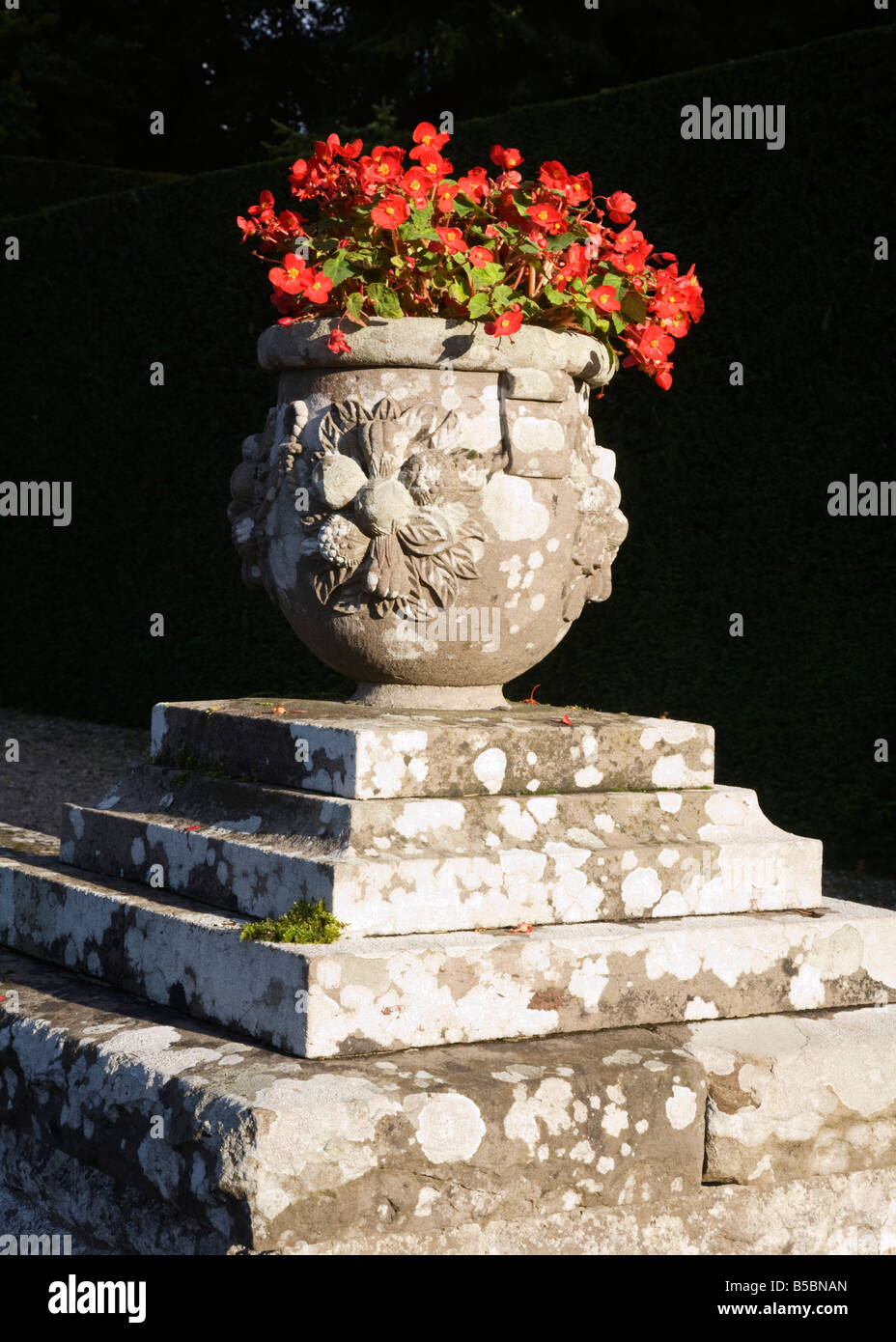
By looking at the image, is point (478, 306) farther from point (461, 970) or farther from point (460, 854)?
point (461, 970)

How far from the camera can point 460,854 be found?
302 centimetres

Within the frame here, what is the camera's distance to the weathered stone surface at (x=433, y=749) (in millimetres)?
3104

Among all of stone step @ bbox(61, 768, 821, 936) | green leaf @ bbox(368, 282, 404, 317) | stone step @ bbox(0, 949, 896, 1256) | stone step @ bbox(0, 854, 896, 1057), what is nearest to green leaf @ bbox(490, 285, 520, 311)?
green leaf @ bbox(368, 282, 404, 317)

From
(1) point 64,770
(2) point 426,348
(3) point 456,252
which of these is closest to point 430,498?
(2) point 426,348

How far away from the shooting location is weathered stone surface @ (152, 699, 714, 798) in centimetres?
310

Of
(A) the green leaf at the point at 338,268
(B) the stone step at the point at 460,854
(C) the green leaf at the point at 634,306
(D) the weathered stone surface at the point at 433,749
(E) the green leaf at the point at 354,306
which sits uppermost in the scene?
(A) the green leaf at the point at 338,268

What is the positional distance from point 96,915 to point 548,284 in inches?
68.8

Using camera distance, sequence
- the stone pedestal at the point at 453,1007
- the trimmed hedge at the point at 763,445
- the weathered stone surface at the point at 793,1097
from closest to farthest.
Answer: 1. the stone pedestal at the point at 453,1007
2. the weathered stone surface at the point at 793,1097
3. the trimmed hedge at the point at 763,445

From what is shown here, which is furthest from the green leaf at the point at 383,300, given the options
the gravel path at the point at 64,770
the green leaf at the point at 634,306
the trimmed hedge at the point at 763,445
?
the gravel path at the point at 64,770

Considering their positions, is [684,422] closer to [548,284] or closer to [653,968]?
[548,284]

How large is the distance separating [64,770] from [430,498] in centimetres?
592

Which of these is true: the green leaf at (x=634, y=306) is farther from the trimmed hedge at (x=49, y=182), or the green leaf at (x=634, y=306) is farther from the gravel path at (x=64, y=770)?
the trimmed hedge at (x=49, y=182)

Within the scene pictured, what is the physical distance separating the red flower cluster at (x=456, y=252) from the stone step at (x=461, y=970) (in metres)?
1.32

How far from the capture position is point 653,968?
307 cm
